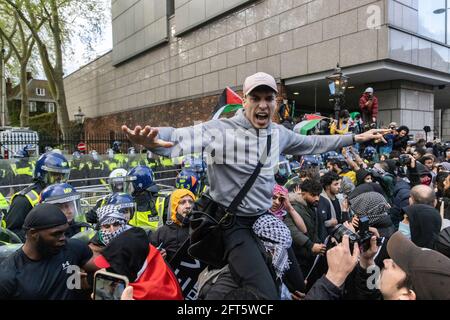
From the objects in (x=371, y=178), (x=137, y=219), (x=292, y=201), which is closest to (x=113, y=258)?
(x=292, y=201)

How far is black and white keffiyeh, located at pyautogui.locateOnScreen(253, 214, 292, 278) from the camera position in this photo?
2189mm

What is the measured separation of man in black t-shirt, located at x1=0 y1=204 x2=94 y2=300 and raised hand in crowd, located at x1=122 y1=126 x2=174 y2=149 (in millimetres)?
912

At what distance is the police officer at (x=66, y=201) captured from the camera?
346cm

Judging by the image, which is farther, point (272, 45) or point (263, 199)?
point (272, 45)

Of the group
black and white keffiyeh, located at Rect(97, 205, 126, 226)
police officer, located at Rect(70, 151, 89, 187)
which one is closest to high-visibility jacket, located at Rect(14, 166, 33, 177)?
police officer, located at Rect(70, 151, 89, 187)

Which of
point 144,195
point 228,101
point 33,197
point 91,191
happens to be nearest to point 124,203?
point 33,197

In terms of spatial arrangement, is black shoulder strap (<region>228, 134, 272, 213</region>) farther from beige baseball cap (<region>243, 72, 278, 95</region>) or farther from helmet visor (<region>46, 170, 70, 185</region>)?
helmet visor (<region>46, 170, 70, 185</region>)

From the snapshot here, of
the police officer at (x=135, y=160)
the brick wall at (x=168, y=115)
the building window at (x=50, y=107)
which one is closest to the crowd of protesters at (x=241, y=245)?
the police officer at (x=135, y=160)

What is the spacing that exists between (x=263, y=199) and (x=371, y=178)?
409cm

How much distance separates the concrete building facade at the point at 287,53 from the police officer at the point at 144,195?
10.2m

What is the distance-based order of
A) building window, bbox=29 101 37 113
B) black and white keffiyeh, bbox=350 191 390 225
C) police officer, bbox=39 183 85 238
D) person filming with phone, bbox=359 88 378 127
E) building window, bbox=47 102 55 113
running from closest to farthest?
black and white keffiyeh, bbox=350 191 390 225 < police officer, bbox=39 183 85 238 < person filming with phone, bbox=359 88 378 127 < building window, bbox=29 101 37 113 < building window, bbox=47 102 55 113

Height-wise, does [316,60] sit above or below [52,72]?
below
